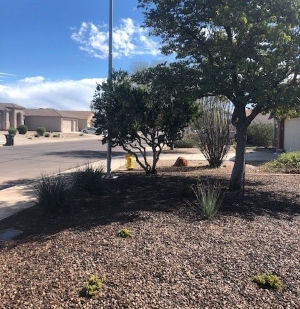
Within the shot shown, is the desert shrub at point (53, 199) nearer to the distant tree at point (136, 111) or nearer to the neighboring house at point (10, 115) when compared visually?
the distant tree at point (136, 111)

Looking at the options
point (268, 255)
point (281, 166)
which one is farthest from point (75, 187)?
point (281, 166)

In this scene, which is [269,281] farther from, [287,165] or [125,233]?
[287,165]

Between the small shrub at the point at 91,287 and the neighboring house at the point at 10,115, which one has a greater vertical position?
the neighboring house at the point at 10,115

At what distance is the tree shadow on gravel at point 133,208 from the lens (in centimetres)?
609

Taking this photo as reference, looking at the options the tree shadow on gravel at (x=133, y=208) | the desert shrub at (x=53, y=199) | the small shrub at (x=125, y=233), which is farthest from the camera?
the desert shrub at (x=53, y=199)

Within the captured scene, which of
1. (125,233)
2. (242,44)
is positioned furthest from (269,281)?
(242,44)

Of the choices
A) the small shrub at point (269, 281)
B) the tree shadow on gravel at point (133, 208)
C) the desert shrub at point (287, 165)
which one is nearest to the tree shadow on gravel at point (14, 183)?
the tree shadow on gravel at point (133, 208)

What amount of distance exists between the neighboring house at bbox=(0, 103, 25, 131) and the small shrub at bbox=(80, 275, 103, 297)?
59985 millimetres

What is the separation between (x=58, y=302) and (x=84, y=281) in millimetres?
411

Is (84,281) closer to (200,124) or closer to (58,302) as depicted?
(58,302)

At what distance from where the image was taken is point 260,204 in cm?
739

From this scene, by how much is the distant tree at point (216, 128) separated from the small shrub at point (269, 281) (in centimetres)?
1113

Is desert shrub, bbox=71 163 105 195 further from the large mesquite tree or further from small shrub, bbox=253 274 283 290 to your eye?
small shrub, bbox=253 274 283 290

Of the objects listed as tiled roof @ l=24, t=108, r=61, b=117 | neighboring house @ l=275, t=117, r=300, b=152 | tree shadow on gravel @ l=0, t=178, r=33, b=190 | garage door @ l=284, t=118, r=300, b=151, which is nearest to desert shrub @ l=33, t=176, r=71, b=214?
tree shadow on gravel @ l=0, t=178, r=33, b=190
